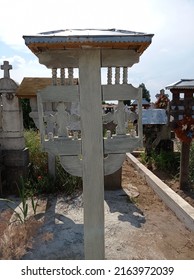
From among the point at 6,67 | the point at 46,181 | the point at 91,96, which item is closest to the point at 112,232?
the point at 46,181

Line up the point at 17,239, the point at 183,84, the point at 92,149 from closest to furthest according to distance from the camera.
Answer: the point at 92,149 → the point at 17,239 → the point at 183,84

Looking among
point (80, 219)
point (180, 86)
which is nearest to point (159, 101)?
point (180, 86)

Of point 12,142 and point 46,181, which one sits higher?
point 12,142

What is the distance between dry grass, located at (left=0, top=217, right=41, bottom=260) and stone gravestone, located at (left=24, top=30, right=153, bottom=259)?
1.03 m

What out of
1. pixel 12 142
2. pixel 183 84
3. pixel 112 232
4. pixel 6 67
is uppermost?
pixel 6 67

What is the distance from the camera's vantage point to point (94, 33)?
2088 millimetres

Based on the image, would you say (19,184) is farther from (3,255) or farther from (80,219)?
(3,255)

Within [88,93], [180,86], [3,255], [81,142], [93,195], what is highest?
[180,86]

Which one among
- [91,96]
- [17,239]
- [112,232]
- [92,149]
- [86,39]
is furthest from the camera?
[112,232]

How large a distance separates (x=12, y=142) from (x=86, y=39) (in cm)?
336

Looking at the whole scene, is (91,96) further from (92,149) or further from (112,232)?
(112,232)

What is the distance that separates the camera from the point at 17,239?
10.6ft

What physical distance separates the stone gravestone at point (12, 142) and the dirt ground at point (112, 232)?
2.47 ft

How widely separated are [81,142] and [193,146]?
3.96 m
